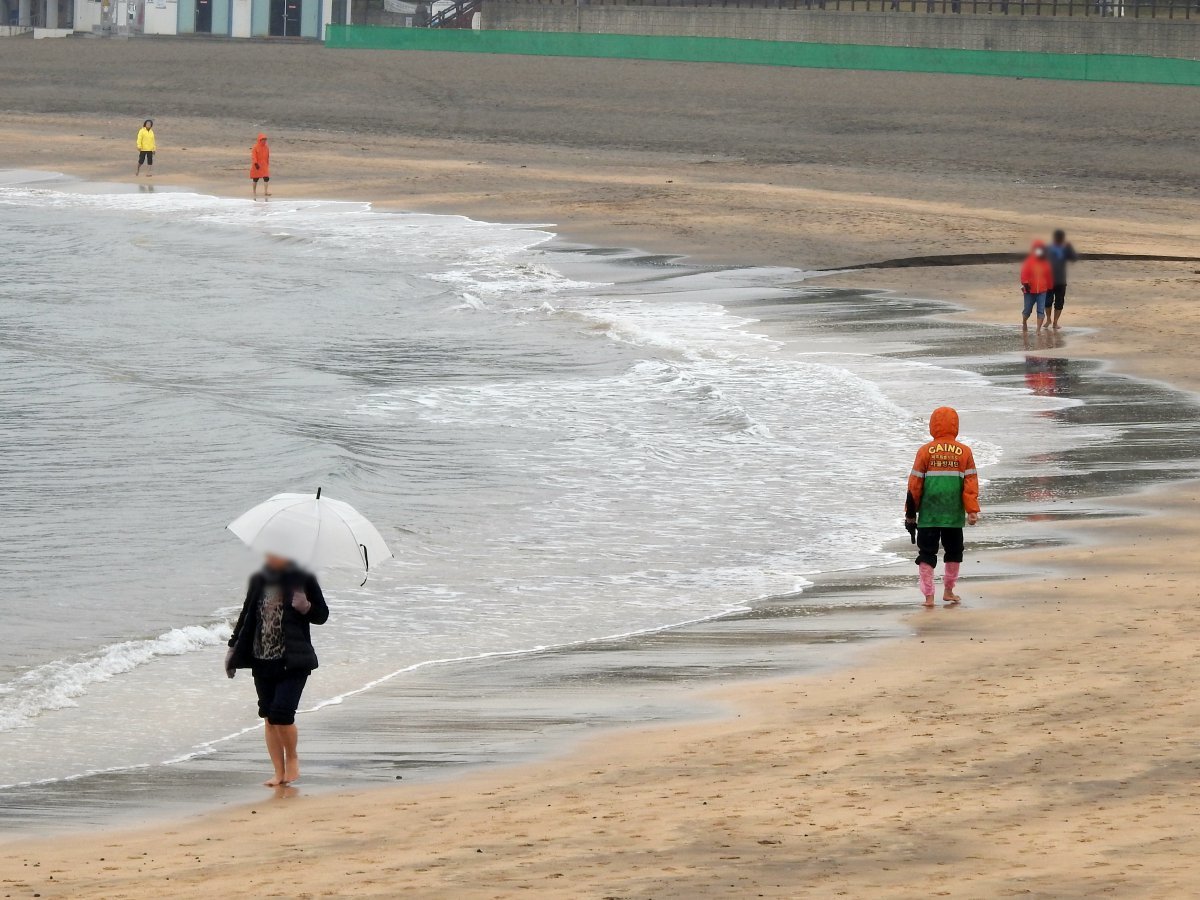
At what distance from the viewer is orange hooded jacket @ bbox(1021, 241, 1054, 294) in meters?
21.5

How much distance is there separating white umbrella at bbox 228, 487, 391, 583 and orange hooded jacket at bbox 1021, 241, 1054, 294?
15396 millimetres

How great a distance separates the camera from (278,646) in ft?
25.4

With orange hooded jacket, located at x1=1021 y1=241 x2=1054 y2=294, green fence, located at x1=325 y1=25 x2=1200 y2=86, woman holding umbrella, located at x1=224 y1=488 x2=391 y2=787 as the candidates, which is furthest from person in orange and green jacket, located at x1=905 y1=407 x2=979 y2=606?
green fence, located at x1=325 y1=25 x2=1200 y2=86

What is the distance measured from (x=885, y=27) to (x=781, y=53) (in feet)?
11.1

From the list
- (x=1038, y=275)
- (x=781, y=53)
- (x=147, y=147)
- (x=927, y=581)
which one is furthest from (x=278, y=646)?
(x=781, y=53)

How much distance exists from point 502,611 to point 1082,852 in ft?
18.8

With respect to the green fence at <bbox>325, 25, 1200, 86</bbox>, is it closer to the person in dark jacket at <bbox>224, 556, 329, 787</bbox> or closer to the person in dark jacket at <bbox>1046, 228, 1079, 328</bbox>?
the person in dark jacket at <bbox>1046, 228, 1079, 328</bbox>

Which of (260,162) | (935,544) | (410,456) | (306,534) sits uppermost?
(260,162)

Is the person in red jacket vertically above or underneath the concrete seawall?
underneath

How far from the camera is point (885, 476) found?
15367 millimetres

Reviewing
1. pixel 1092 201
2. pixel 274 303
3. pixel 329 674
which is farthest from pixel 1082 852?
pixel 1092 201

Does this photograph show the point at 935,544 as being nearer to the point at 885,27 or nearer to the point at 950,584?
the point at 950,584

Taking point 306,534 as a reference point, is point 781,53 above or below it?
above

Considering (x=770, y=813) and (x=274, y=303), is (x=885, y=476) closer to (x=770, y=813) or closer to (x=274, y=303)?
(x=770, y=813)
